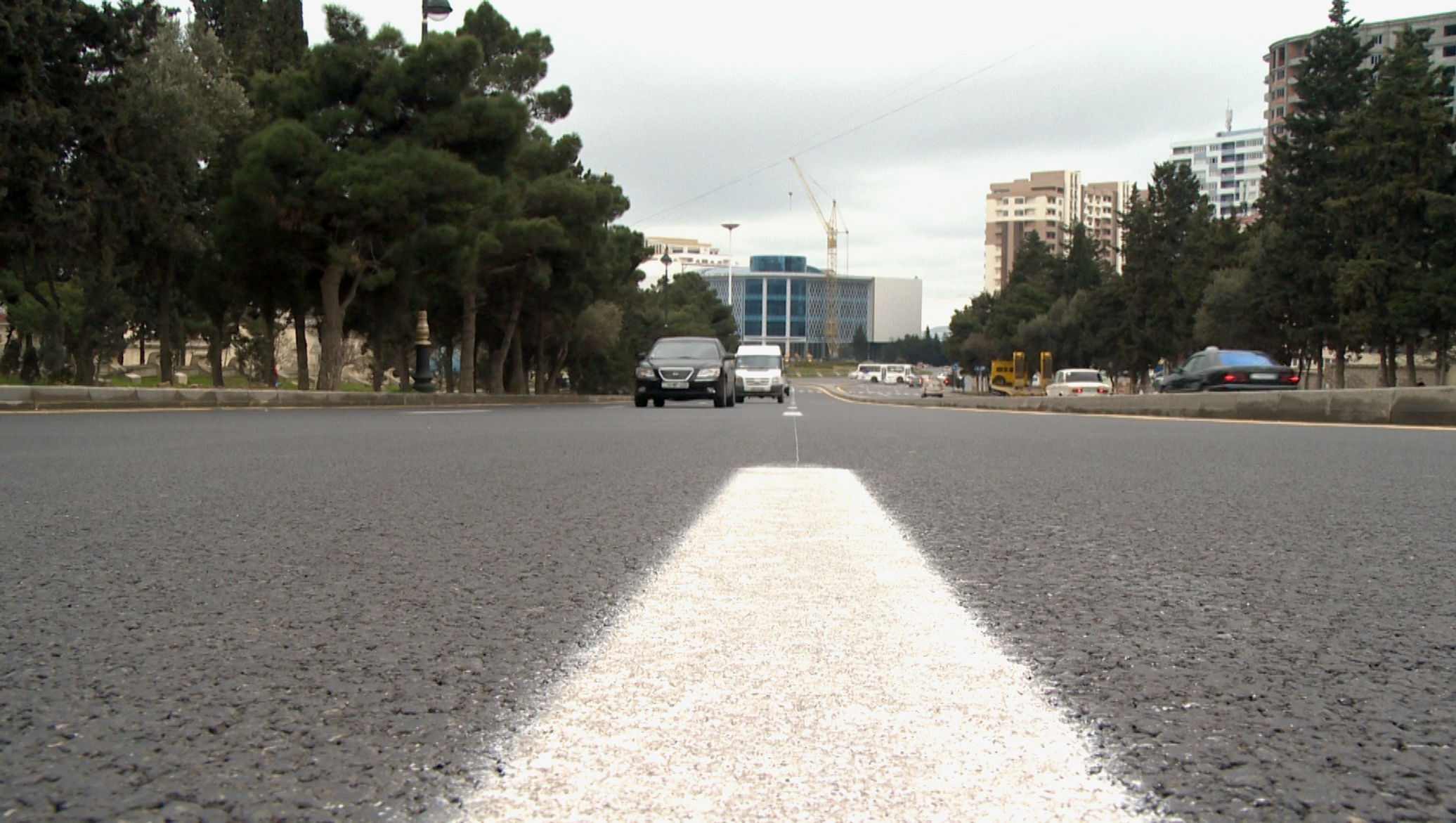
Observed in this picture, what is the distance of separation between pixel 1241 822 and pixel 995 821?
0.28 metres

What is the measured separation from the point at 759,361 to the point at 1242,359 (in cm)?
2188

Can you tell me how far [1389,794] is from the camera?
1409 millimetres

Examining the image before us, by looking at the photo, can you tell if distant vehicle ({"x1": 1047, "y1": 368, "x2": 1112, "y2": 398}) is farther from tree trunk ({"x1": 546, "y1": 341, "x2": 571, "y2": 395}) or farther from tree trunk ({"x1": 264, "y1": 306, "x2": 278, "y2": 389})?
tree trunk ({"x1": 264, "y1": 306, "x2": 278, "y2": 389})

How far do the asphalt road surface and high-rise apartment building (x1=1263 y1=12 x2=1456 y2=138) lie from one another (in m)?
136

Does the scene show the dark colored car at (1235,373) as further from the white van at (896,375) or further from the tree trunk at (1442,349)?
the white van at (896,375)

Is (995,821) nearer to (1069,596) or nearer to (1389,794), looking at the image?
(1389,794)

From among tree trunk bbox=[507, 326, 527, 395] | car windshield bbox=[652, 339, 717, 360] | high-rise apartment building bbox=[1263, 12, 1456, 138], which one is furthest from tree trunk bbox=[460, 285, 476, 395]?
high-rise apartment building bbox=[1263, 12, 1456, 138]

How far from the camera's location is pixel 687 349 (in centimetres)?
2680

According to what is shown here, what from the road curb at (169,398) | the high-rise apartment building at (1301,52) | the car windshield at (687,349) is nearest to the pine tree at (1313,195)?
the car windshield at (687,349)

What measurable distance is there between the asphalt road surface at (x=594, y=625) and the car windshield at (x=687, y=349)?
2034 centimetres

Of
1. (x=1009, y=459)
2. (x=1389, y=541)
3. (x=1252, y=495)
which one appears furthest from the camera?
(x=1009, y=459)

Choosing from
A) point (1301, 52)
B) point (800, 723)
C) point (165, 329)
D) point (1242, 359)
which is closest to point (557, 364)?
point (165, 329)

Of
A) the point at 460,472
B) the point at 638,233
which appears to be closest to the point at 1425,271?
the point at 638,233

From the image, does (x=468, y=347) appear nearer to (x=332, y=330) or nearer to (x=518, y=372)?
(x=518, y=372)
